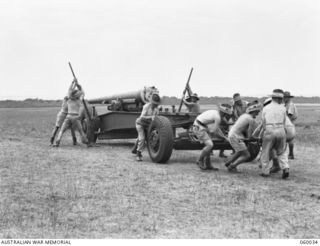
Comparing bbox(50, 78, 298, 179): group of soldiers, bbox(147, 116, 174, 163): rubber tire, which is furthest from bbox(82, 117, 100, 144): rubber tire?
bbox(147, 116, 174, 163): rubber tire

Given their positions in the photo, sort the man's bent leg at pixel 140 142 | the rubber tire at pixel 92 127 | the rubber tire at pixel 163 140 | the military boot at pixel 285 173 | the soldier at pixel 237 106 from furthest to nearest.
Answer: the rubber tire at pixel 92 127 < the man's bent leg at pixel 140 142 < the soldier at pixel 237 106 < the rubber tire at pixel 163 140 < the military boot at pixel 285 173

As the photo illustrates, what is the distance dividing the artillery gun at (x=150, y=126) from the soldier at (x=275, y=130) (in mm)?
1321

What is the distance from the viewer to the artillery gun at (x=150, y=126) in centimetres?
925

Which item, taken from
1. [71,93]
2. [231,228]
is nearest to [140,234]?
[231,228]

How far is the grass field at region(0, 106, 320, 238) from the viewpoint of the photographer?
4781 mm

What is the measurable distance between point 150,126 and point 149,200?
3780mm

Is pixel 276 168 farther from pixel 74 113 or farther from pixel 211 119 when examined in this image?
pixel 74 113

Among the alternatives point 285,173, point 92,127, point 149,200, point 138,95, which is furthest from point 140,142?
point 149,200

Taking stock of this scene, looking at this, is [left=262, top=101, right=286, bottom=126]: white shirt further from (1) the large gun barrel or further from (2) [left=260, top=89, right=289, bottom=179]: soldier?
(1) the large gun barrel

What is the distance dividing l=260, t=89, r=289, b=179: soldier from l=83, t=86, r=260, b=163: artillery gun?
1.32 m

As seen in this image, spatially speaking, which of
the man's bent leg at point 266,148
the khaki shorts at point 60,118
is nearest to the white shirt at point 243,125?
the man's bent leg at point 266,148

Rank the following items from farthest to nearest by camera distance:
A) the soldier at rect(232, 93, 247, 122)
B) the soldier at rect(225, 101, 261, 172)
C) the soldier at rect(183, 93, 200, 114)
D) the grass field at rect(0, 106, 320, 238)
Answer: the soldier at rect(183, 93, 200, 114) → the soldier at rect(232, 93, 247, 122) → the soldier at rect(225, 101, 261, 172) → the grass field at rect(0, 106, 320, 238)

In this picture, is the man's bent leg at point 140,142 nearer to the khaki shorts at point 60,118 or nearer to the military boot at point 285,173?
the military boot at point 285,173

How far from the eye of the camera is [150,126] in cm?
978
